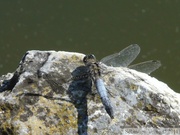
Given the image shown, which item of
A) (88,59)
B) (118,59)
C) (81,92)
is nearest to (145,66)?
(118,59)

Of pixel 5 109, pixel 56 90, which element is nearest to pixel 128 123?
pixel 56 90

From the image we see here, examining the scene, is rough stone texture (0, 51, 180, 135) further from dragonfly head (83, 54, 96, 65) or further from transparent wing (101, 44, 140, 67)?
transparent wing (101, 44, 140, 67)

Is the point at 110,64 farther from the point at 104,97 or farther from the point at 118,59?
the point at 104,97

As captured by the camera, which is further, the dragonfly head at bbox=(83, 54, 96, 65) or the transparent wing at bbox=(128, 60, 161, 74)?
the transparent wing at bbox=(128, 60, 161, 74)

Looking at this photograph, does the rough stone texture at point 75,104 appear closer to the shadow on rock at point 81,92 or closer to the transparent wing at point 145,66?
the shadow on rock at point 81,92

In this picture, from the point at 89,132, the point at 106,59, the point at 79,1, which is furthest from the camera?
the point at 79,1

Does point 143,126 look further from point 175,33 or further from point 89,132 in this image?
point 175,33

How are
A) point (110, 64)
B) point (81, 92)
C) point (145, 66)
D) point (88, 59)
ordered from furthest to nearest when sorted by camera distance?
point (145, 66)
point (110, 64)
point (88, 59)
point (81, 92)

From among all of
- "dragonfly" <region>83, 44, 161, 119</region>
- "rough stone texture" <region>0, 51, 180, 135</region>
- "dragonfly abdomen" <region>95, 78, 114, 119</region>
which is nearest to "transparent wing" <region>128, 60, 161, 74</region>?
"dragonfly" <region>83, 44, 161, 119</region>
